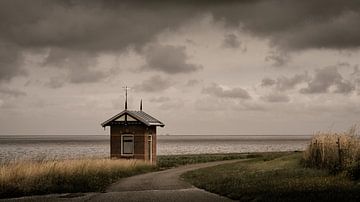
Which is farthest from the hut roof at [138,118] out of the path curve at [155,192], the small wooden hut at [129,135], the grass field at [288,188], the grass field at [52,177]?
the grass field at [288,188]

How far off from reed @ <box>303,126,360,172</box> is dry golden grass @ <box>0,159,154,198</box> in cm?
1074

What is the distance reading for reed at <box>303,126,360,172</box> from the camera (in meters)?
24.6

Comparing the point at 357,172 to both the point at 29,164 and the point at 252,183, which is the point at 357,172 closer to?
the point at 252,183

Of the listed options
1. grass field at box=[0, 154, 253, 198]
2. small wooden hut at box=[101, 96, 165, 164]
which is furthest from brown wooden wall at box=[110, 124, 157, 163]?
grass field at box=[0, 154, 253, 198]

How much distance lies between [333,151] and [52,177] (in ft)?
47.6

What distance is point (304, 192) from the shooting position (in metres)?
17.0

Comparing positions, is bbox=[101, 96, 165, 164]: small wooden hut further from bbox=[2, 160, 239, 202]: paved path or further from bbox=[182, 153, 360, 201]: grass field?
bbox=[2, 160, 239, 202]: paved path

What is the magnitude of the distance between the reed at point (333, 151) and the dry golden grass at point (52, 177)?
10736 millimetres

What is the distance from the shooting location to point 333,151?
27.4 meters

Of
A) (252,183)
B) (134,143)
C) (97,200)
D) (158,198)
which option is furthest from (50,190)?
(134,143)

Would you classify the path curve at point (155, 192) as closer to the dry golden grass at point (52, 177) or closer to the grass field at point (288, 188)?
the grass field at point (288, 188)

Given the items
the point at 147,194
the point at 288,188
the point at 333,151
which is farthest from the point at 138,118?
the point at 288,188

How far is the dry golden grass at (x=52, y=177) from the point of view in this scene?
66.6 feet

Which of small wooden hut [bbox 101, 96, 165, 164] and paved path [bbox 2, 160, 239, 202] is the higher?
small wooden hut [bbox 101, 96, 165, 164]
